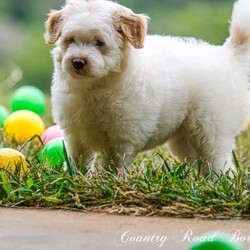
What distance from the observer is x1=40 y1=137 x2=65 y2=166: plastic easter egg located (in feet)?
22.5

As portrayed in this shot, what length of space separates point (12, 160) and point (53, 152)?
31.4 inches

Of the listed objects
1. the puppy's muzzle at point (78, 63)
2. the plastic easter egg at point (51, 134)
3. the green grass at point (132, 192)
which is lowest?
the plastic easter egg at point (51, 134)

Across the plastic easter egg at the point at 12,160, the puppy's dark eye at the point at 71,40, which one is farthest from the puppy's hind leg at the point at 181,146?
the plastic easter egg at the point at 12,160

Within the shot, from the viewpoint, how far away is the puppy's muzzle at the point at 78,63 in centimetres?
629

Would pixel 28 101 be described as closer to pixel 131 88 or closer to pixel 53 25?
pixel 53 25

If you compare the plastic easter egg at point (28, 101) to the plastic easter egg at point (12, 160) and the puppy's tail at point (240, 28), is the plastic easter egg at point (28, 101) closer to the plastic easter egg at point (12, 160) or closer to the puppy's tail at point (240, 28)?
the puppy's tail at point (240, 28)

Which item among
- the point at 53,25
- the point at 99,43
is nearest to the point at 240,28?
the point at 99,43

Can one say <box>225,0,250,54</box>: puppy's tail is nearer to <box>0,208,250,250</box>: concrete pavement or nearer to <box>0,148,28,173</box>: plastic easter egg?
<box>0,148,28,173</box>: plastic easter egg

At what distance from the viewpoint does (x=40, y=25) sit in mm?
35000

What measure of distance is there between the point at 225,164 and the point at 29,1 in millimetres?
30978

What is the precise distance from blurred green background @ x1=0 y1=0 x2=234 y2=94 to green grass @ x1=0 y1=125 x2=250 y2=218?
20.0 m

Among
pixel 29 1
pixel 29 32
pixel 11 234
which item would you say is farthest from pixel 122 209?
pixel 29 1

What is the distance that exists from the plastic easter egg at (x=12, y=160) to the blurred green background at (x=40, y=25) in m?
19.5

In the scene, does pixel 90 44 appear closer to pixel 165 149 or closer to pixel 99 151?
pixel 99 151
